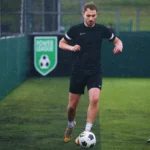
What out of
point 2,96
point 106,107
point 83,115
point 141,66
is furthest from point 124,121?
point 141,66

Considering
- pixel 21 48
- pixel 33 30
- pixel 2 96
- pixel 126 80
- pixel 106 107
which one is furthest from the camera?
pixel 33 30

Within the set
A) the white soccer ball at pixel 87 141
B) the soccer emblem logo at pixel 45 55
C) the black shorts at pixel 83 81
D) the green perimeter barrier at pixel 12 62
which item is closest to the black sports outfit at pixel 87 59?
the black shorts at pixel 83 81

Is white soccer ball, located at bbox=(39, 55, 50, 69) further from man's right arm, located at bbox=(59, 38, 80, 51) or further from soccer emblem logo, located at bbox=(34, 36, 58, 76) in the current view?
man's right arm, located at bbox=(59, 38, 80, 51)

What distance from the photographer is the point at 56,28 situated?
84.1 ft

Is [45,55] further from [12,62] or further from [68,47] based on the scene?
[68,47]

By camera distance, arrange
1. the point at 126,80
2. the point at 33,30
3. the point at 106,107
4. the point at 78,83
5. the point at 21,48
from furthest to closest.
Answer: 1. the point at 33,30
2. the point at 126,80
3. the point at 21,48
4. the point at 106,107
5. the point at 78,83

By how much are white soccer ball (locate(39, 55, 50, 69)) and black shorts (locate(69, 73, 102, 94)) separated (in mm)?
13842

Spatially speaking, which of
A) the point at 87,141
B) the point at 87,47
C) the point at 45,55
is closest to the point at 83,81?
the point at 87,47

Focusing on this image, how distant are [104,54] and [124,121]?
12.3 metres

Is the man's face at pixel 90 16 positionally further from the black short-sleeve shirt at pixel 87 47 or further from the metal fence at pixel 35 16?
the metal fence at pixel 35 16

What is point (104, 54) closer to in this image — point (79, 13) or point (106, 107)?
point (79, 13)

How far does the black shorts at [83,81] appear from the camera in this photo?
9336mm

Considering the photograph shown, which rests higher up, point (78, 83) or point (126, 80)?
point (78, 83)

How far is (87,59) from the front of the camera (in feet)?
30.6
